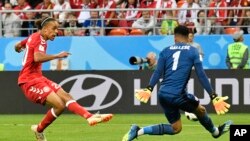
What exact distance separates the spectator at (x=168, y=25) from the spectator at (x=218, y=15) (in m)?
1.10

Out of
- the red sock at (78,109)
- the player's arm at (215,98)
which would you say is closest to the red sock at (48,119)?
the red sock at (78,109)

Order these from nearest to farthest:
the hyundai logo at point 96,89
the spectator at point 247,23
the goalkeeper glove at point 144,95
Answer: the goalkeeper glove at point 144,95 < the hyundai logo at point 96,89 < the spectator at point 247,23

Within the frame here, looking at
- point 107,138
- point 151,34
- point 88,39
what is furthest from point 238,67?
point 107,138

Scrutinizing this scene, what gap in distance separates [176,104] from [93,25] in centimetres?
1261

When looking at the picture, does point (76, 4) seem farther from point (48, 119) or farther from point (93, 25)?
point (48, 119)

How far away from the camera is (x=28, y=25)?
1048 inches

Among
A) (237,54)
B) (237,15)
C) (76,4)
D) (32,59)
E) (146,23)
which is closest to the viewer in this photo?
(32,59)

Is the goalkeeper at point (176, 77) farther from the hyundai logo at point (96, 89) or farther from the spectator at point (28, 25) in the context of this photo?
the spectator at point (28, 25)

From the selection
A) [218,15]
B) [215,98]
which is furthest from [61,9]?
[215,98]

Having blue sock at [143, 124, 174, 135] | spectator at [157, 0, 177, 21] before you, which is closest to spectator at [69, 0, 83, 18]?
spectator at [157, 0, 177, 21]

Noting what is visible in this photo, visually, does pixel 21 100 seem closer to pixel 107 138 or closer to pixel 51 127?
pixel 51 127

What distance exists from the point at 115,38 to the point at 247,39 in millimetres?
3875

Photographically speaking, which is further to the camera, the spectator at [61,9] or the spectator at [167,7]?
the spectator at [61,9]

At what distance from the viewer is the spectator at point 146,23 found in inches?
1008
